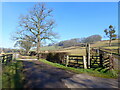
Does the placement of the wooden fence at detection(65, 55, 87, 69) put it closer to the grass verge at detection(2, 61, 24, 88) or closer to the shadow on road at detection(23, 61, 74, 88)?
the shadow on road at detection(23, 61, 74, 88)

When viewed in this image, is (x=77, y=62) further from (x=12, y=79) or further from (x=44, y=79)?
(x=12, y=79)

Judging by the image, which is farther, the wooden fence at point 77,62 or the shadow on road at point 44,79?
the wooden fence at point 77,62

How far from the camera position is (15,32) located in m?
26.7

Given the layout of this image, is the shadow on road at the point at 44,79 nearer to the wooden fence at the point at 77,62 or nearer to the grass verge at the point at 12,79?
the grass verge at the point at 12,79

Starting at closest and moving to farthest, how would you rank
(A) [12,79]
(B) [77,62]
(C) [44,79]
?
(A) [12,79], (C) [44,79], (B) [77,62]

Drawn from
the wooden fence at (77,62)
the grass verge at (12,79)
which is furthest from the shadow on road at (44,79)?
the wooden fence at (77,62)

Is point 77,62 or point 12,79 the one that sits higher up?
point 77,62

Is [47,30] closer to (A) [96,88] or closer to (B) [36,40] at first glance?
(B) [36,40]

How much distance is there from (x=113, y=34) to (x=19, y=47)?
4711 cm

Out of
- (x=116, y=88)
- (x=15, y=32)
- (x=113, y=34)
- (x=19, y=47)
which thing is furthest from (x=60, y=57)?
(x=113, y=34)

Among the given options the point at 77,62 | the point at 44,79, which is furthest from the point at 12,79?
the point at 77,62

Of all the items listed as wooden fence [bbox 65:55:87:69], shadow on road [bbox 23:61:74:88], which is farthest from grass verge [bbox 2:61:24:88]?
wooden fence [bbox 65:55:87:69]

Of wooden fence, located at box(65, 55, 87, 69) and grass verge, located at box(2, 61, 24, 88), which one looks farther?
wooden fence, located at box(65, 55, 87, 69)

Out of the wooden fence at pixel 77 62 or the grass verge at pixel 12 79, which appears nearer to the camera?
the grass verge at pixel 12 79
